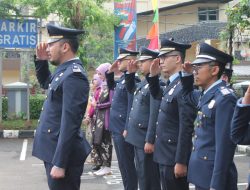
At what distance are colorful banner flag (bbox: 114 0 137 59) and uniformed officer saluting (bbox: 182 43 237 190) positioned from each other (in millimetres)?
11248

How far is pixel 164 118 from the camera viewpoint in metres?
4.64

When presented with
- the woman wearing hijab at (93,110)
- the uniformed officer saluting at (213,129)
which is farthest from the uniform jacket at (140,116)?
the woman wearing hijab at (93,110)

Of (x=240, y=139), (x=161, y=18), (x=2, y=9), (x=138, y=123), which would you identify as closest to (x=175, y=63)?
(x=138, y=123)

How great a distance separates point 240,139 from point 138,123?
7.59 ft

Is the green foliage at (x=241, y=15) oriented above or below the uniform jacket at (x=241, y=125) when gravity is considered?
above

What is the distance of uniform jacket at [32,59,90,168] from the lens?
391cm

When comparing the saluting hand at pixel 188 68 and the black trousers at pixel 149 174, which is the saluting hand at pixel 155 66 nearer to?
the saluting hand at pixel 188 68

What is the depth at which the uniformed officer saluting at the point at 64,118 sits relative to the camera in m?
3.91

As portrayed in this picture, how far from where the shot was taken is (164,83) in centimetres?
521

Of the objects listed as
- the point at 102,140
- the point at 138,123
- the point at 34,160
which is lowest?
the point at 34,160

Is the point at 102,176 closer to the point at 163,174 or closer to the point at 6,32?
the point at 163,174

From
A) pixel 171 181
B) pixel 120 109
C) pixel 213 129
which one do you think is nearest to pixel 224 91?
pixel 213 129

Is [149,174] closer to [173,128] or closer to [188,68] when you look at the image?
[173,128]

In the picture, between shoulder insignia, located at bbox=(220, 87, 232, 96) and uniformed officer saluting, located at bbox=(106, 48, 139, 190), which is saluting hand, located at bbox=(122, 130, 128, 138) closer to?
uniformed officer saluting, located at bbox=(106, 48, 139, 190)
